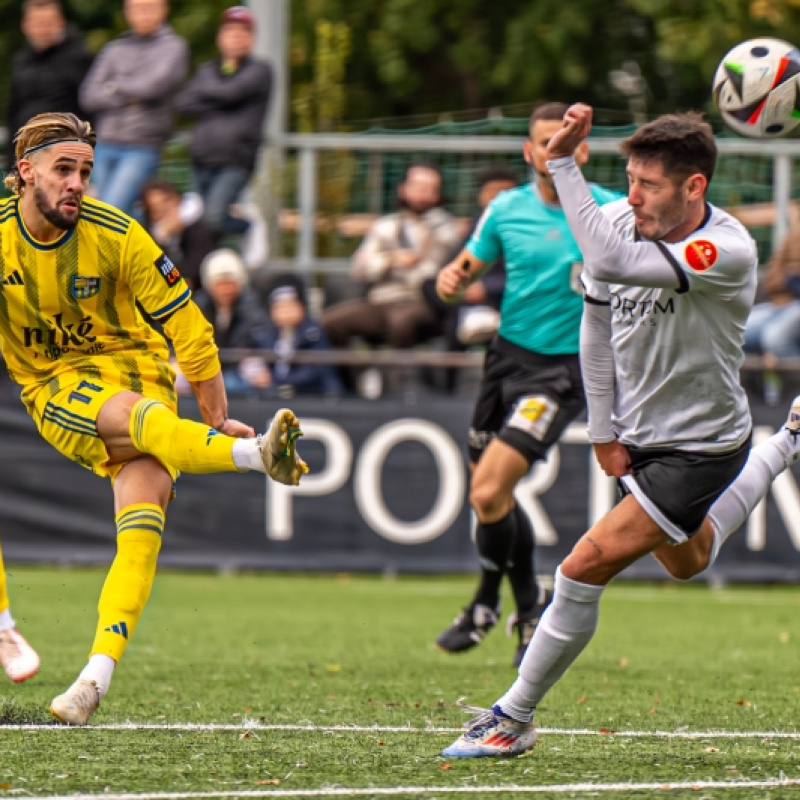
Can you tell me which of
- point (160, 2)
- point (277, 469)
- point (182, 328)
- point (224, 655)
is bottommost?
point (224, 655)

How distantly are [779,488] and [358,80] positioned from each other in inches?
485

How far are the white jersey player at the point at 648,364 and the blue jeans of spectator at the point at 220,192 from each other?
854 cm

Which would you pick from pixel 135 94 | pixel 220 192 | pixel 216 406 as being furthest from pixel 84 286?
pixel 220 192

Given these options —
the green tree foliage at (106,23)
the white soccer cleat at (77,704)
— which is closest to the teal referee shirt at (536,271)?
the white soccer cleat at (77,704)

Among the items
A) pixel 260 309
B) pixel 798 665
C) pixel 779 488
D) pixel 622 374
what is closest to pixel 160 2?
pixel 260 309

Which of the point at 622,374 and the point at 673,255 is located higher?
the point at 673,255

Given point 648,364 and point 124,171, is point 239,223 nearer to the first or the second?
point 124,171

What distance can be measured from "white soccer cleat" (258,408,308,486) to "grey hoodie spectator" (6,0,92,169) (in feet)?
28.6

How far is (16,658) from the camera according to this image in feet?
21.0

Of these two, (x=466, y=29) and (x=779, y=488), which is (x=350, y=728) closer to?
(x=779, y=488)

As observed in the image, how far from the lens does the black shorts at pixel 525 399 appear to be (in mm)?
8000

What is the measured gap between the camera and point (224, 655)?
863cm

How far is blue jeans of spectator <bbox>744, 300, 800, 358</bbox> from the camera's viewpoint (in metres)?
13.2

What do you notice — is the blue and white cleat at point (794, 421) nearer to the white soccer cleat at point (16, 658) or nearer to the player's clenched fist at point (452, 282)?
the player's clenched fist at point (452, 282)
